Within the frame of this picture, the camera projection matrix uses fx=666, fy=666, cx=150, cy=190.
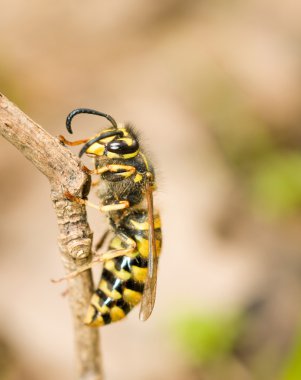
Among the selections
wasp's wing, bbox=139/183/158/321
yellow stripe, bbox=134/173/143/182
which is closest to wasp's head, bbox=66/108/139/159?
yellow stripe, bbox=134/173/143/182

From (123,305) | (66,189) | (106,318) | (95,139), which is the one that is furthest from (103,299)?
(66,189)

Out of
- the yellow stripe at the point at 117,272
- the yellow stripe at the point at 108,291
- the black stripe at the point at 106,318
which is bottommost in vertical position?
the black stripe at the point at 106,318

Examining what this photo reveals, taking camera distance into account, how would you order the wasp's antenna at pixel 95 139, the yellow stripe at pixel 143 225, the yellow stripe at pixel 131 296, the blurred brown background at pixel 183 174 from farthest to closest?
the blurred brown background at pixel 183 174
the yellow stripe at pixel 143 225
the yellow stripe at pixel 131 296
the wasp's antenna at pixel 95 139

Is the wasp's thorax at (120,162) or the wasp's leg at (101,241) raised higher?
the wasp's thorax at (120,162)

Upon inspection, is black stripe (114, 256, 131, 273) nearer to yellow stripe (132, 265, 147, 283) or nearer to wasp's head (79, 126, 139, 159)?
yellow stripe (132, 265, 147, 283)

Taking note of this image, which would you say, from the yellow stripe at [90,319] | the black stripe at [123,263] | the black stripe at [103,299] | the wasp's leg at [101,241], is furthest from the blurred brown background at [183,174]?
the yellow stripe at [90,319]

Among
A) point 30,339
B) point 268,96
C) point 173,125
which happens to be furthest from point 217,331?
point 268,96

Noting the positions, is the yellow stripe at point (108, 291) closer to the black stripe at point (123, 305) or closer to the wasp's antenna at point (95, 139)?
the black stripe at point (123, 305)

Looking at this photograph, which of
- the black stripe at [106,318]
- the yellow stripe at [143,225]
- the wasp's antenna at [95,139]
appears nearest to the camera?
the black stripe at [106,318]
